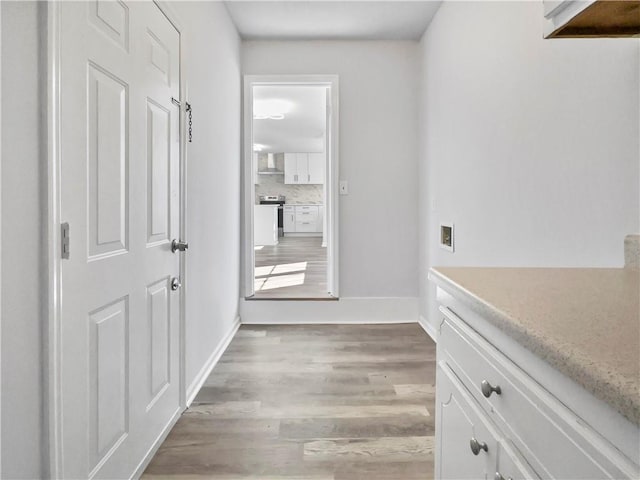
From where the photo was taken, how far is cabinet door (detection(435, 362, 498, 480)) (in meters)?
0.76

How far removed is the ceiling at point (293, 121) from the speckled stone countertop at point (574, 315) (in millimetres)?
3266

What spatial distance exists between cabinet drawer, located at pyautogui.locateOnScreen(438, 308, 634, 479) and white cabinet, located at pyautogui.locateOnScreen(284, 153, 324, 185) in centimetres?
1116

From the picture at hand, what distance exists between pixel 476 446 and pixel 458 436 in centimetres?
15

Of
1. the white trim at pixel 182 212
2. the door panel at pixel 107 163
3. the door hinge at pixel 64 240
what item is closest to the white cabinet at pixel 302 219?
the white trim at pixel 182 212

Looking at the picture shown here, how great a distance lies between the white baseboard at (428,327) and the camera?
324 centimetres

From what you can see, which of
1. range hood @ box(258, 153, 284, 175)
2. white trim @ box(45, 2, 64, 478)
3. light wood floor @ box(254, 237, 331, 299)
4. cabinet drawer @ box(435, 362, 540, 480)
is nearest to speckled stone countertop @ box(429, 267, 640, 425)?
cabinet drawer @ box(435, 362, 540, 480)

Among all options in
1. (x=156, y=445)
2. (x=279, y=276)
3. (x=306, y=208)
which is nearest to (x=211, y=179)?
(x=156, y=445)

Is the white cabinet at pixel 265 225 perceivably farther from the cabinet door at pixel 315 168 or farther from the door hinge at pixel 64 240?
the door hinge at pixel 64 240

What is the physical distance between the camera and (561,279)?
0.94m

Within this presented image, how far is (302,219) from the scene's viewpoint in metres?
12.0

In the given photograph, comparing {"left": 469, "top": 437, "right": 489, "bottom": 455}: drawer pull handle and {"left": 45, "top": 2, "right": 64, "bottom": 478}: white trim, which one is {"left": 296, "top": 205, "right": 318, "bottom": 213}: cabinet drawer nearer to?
{"left": 45, "top": 2, "right": 64, "bottom": 478}: white trim

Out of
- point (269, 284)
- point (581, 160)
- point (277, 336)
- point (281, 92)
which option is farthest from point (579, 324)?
point (281, 92)

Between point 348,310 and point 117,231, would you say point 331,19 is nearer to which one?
point 348,310

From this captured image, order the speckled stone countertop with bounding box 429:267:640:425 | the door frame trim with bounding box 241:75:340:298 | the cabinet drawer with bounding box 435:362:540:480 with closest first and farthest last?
the speckled stone countertop with bounding box 429:267:640:425, the cabinet drawer with bounding box 435:362:540:480, the door frame trim with bounding box 241:75:340:298
